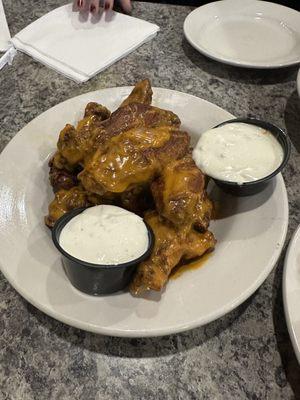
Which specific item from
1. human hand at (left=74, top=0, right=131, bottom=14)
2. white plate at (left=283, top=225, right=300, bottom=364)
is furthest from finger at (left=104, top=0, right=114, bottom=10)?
white plate at (left=283, top=225, right=300, bottom=364)

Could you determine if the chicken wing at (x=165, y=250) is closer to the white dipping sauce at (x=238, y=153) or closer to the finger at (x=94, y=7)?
the white dipping sauce at (x=238, y=153)

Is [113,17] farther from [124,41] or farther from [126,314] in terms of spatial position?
[126,314]

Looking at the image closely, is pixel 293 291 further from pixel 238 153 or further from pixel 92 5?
pixel 92 5

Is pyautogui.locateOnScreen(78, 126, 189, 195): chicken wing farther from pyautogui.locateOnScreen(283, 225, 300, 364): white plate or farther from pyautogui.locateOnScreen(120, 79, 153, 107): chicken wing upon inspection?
pyautogui.locateOnScreen(283, 225, 300, 364): white plate

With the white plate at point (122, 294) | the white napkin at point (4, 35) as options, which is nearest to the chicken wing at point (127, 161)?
the white plate at point (122, 294)

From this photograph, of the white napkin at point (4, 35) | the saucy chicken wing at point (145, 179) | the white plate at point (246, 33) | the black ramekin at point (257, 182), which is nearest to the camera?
the saucy chicken wing at point (145, 179)

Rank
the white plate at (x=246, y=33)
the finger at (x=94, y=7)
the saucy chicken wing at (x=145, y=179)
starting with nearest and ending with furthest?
the saucy chicken wing at (x=145, y=179)
the white plate at (x=246, y=33)
the finger at (x=94, y=7)

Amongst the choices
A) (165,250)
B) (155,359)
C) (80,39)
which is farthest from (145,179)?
(80,39)
